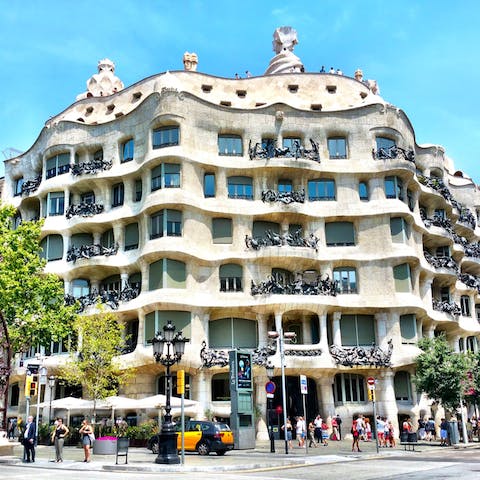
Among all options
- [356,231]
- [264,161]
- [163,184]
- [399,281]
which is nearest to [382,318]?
[399,281]

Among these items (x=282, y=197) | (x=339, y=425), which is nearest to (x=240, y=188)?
(x=282, y=197)

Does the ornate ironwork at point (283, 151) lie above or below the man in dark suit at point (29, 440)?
above

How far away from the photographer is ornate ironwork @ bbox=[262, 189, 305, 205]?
1726 inches

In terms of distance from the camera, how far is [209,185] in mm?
44438

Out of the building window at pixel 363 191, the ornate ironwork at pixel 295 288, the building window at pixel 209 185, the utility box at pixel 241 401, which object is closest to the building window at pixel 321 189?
the building window at pixel 363 191

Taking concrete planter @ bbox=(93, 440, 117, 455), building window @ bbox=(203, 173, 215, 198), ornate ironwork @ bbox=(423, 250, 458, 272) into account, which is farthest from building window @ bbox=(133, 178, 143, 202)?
ornate ironwork @ bbox=(423, 250, 458, 272)

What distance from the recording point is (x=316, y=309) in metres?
41.8

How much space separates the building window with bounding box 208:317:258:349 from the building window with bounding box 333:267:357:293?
638 cm

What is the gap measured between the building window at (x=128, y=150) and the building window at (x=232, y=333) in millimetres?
13114

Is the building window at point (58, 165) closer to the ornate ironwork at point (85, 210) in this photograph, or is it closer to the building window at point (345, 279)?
the ornate ironwork at point (85, 210)

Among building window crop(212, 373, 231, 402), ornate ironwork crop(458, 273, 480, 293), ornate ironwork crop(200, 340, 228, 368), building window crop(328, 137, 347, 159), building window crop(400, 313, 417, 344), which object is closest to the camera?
ornate ironwork crop(200, 340, 228, 368)

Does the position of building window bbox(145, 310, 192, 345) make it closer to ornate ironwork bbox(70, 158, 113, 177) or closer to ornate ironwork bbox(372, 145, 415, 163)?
ornate ironwork bbox(70, 158, 113, 177)

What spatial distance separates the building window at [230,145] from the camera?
45.2m

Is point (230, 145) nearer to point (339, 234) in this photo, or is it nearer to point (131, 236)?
point (131, 236)
